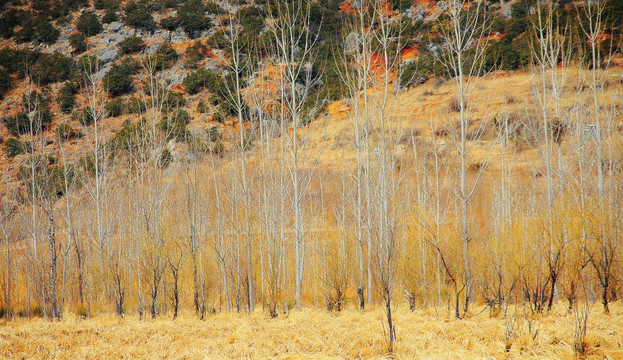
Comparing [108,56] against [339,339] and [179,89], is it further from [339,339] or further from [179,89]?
[339,339]

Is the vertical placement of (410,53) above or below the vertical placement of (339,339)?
above

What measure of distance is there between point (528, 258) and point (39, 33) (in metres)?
57.6

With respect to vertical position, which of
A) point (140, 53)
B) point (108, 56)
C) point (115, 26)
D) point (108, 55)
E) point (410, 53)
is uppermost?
point (115, 26)

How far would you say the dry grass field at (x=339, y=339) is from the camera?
5875mm

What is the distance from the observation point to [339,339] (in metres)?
7.11

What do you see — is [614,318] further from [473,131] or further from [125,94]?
[125,94]

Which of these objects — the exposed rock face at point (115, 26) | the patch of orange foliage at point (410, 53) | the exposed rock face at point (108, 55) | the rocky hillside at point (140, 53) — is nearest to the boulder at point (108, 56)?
the exposed rock face at point (108, 55)

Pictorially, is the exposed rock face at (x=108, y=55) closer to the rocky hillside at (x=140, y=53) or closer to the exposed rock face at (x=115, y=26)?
the rocky hillside at (x=140, y=53)

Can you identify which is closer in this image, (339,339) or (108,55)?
(339,339)

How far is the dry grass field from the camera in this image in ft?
19.3

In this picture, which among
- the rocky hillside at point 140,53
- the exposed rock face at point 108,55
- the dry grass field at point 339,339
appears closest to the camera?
the dry grass field at point 339,339

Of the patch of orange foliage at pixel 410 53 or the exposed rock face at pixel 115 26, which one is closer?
the patch of orange foliage at pixel 410 53

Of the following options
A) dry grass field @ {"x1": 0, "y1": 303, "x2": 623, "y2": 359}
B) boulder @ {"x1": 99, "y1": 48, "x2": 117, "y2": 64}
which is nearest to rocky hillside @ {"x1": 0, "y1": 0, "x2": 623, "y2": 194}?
boulder @ {"x1": 99, "y1": 48, "x2": 117, "y2": 64}

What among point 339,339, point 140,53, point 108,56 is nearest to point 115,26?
point 108,56
